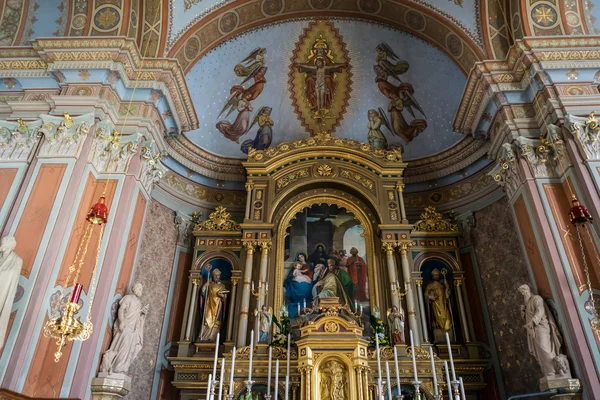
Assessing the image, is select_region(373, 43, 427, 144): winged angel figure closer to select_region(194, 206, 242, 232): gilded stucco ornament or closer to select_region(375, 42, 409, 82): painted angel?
select_region(375, 42, 409, 82): painted angel

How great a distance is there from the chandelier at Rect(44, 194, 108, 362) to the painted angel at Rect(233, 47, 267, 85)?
240 inches

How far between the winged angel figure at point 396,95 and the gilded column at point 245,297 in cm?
505

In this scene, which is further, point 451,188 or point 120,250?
point 451,188

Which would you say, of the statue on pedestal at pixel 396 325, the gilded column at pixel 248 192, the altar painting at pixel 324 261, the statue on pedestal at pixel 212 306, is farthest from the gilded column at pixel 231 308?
the statue on pedestal at pixel 396 325

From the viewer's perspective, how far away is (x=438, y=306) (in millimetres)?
9305

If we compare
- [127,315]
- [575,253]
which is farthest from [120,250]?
[575,253]

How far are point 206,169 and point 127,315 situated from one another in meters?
4.89

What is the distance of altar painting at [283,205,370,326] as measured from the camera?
9.27 m

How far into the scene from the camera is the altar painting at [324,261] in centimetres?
927

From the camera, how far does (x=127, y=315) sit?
6719 mm

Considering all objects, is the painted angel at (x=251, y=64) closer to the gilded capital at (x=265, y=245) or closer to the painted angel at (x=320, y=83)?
the painted angel at (x=320, y=83)

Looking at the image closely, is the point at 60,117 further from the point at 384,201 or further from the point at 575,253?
the point at 575,253

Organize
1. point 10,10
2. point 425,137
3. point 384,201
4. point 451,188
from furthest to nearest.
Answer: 1. point 425,137
2. point 451,188
3. point 384,201
4. point 10,10

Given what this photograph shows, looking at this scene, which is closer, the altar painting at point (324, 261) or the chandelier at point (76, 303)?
the chandelier at point (76, 303)
